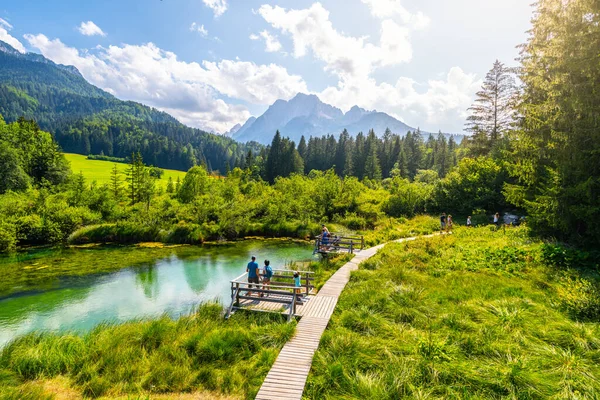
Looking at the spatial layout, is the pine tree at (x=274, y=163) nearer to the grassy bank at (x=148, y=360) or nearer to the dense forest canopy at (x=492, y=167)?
the dense forest canopy at (x=492, y=167)

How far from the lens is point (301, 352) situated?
812 centimetres

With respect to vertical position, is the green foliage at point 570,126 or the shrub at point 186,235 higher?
the green foliage at point 570,126

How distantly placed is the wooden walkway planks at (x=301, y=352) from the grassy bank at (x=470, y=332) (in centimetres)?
28

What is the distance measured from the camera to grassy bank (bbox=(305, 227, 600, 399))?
6281 millimetres

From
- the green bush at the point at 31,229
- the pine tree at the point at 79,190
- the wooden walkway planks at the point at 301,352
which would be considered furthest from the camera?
the pine tree at the point at 79,190

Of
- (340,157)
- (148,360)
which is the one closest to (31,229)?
(148,360)

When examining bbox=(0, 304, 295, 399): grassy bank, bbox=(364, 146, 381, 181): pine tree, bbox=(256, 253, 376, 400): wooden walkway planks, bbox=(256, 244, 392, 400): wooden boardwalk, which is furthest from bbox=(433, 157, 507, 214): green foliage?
bbox=(364, 146, 381, 181): pine tree

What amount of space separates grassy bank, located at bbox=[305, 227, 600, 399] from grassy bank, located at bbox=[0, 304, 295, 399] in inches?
69.3

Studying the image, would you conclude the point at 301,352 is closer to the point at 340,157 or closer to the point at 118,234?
the point at 118,234

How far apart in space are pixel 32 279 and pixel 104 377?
591 inches

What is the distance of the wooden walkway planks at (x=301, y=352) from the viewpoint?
6629mm

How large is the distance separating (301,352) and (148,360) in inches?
157

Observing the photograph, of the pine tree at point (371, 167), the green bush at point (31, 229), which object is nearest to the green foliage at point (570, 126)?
the green bush at point (31, 229)

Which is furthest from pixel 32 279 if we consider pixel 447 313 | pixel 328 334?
pixel 447 313
